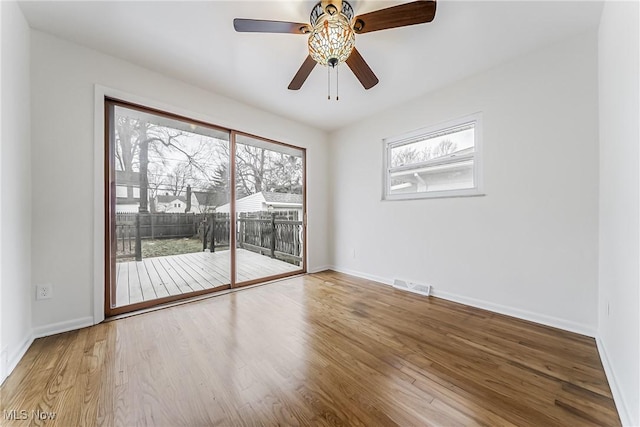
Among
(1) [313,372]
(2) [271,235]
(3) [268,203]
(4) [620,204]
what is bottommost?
(1) [313,372]

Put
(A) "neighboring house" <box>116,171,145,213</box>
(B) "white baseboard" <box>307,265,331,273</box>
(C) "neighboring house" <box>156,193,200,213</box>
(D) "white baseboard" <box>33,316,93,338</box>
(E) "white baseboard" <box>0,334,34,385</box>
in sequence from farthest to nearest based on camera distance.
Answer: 1. (B) "white baseboard" <box>307,265,331,273</box>
2. (C) "neighboring house" <box>156,193,200,213</box>
3. (A) "neighboring house" <box>116,171,145,213</box>
4. (D) "white baseboard" <box>33,316,93,338</box>
5. (E) "white baseboard" <box>0,334,34,385</box>

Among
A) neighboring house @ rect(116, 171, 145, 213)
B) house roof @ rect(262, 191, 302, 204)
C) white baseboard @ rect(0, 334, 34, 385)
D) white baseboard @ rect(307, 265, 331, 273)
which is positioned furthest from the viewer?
white baseboard @ rect(307, 265, 331, 273)

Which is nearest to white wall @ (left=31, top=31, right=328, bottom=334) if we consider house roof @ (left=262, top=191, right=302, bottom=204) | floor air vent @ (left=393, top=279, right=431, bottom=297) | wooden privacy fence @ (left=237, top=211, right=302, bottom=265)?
wooden privacy fence @ (left=237, top=211, right=302, bottom=265)

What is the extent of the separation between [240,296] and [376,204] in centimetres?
223

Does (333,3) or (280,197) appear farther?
(280,197)

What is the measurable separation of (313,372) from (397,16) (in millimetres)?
2325

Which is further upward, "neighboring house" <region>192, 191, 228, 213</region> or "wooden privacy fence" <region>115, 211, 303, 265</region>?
"neighboring house" <region>192, 191, 228, 213</region>

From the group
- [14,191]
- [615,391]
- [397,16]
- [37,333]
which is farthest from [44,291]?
[615,391]

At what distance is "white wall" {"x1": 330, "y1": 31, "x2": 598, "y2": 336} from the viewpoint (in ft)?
6.28

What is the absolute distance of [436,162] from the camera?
9.35 ft

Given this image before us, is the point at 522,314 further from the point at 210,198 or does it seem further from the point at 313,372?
the point at 210,198

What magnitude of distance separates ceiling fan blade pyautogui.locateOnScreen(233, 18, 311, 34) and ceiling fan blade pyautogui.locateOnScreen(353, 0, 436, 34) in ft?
1.25

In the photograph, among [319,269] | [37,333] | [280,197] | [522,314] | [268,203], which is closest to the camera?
[37,333]

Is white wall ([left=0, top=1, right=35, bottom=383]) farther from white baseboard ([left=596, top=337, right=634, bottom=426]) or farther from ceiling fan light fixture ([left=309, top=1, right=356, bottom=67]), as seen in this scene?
white baseboard ([left=596, top=337, right=634, bottom=426])
